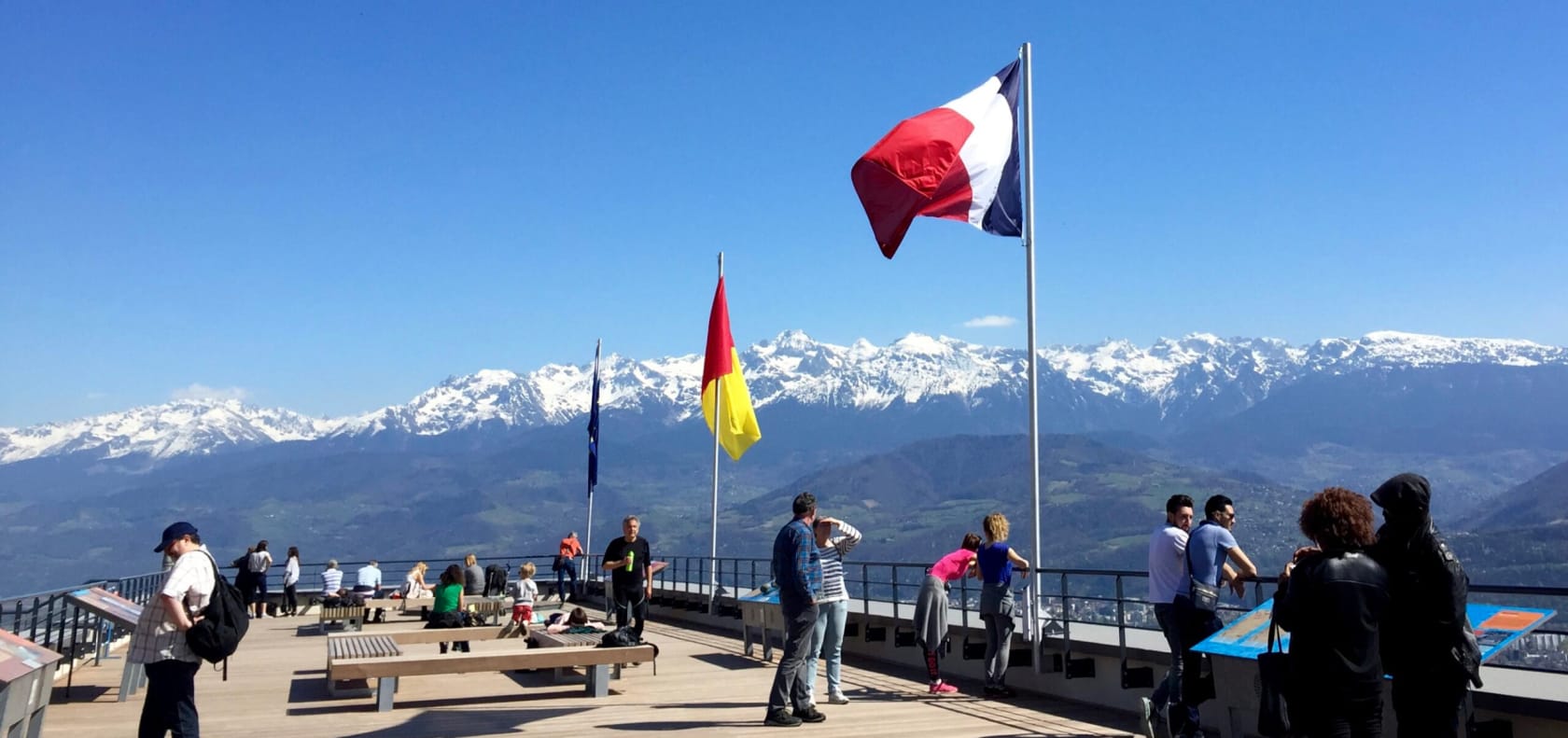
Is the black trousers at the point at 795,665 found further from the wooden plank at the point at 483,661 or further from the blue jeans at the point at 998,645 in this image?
the wooden plank at the point at 483,661

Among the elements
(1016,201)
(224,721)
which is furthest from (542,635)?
(1016,201)

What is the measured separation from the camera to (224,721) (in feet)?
35.0

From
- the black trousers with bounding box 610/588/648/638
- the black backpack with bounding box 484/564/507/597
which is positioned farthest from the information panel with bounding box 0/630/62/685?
the black backpack with bounding box 484/564/507/597

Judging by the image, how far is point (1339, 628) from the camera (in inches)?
206

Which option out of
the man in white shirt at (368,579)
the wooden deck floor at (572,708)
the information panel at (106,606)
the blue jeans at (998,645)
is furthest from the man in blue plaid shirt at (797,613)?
the man in white shirt at (368,579)

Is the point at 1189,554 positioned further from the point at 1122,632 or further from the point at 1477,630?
the point at 1122,632

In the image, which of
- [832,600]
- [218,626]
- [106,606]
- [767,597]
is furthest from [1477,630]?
[106,606]

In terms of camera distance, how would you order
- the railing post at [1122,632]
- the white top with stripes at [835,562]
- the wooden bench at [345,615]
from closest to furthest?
1. the railing post at [1122,632]
2. the white top with stripes at [835,562]
3. the wooden bench at [345,615]

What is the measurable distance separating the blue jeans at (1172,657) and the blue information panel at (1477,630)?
16.3 inches

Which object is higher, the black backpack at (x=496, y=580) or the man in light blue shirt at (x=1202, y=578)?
the man in light blue shirt at (x=1202, y=578)

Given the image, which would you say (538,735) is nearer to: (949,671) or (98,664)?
(949,671)

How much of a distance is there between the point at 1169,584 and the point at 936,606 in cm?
346

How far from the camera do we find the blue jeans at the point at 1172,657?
8539mm

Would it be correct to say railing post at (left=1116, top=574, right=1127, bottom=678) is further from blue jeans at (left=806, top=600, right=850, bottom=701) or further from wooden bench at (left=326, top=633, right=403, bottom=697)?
wooden bench at (left=326, top=633, right=403, bottom=697)
